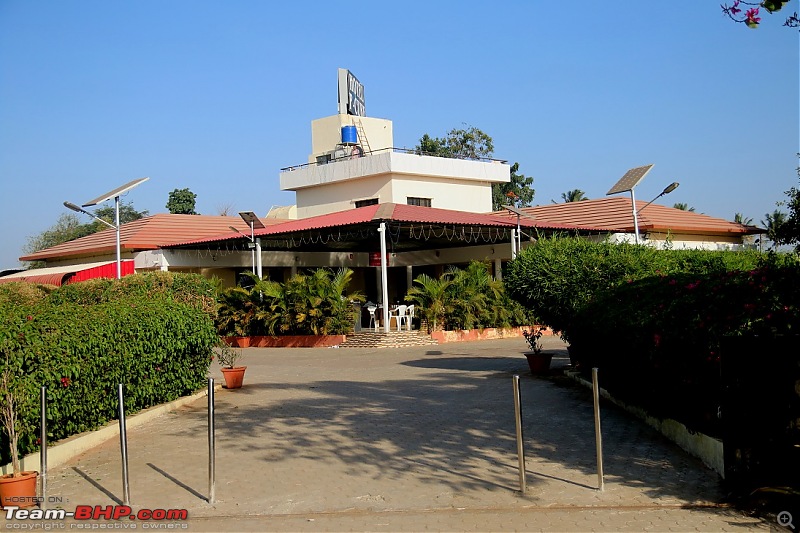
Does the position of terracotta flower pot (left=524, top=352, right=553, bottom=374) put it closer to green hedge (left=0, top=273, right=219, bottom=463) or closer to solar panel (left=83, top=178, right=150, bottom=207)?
green hedge (left=0, top=273, right=219, bottom=463)

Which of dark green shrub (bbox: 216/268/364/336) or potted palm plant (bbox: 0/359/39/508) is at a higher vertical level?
dark green shrub (bbox: 216/268/364/336)

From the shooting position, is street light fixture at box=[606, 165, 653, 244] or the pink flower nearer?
the pink flower

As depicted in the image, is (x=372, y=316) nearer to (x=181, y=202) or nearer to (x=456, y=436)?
(x=456, y=436)

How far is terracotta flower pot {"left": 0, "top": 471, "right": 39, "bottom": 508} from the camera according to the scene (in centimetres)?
685

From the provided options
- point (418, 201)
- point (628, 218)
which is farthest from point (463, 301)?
point (418, 201)

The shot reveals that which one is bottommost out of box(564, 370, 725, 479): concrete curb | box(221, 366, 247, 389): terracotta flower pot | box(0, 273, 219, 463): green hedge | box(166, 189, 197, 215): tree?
box(564, 370, 725, 479): concrete curb

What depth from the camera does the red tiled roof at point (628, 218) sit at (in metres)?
31.9

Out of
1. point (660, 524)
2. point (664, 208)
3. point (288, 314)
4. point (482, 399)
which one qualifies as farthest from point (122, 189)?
point (664, 208)

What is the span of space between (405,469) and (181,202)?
56873 mm

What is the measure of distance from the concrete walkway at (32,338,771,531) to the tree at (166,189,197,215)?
167 ft

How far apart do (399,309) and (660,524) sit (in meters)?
20.6

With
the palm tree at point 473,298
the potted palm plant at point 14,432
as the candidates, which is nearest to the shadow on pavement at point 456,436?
the potted palm plant at point 14,432

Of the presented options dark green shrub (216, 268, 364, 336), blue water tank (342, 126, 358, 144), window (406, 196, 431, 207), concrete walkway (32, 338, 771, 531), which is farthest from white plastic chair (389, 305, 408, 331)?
blue water tank (342, 126, 358, 144)

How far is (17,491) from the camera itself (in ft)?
22.5
